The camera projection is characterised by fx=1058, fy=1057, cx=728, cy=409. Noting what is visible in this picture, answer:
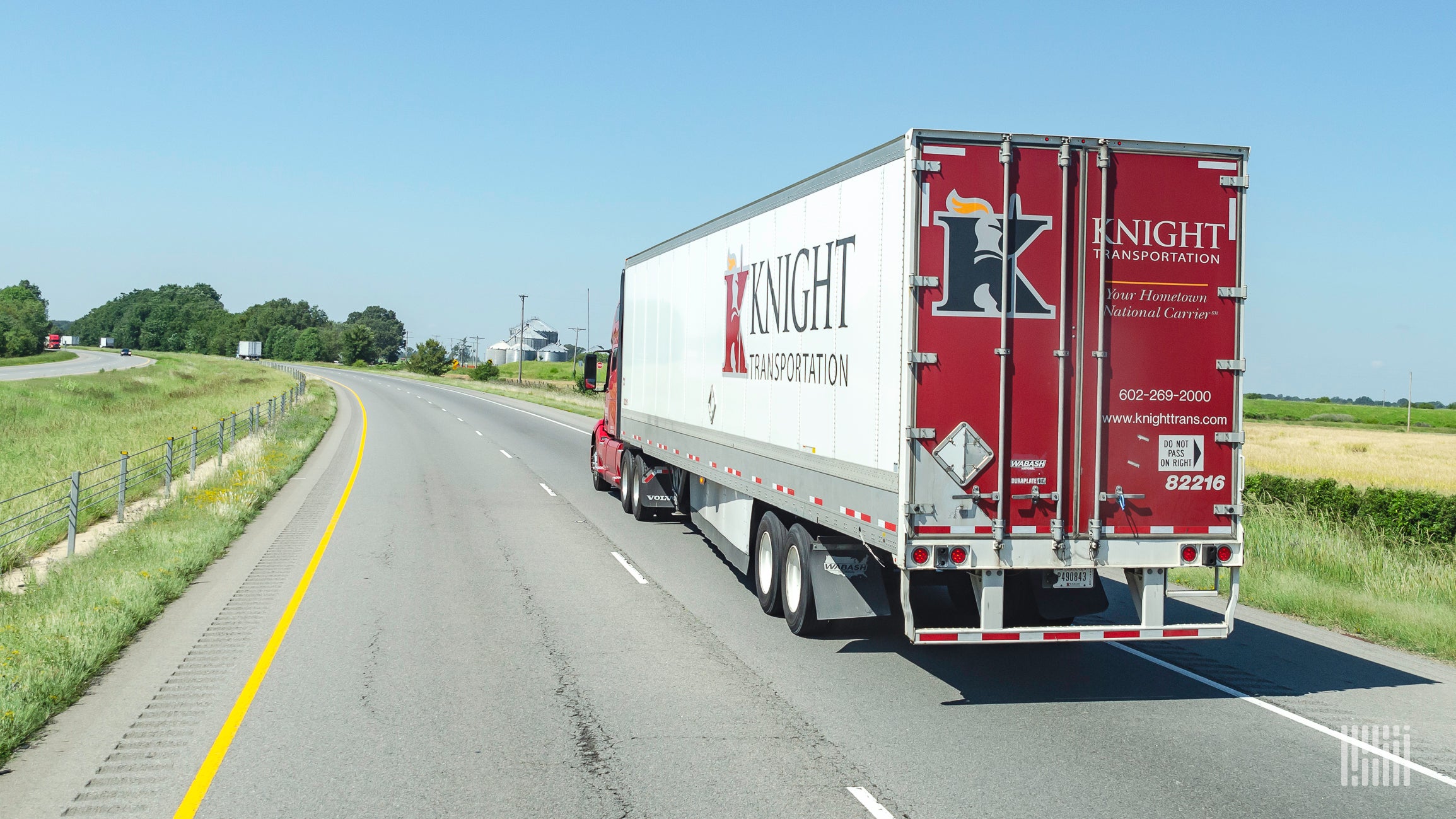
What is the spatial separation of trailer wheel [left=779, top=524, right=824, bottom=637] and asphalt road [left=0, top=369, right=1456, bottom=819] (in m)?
0.17

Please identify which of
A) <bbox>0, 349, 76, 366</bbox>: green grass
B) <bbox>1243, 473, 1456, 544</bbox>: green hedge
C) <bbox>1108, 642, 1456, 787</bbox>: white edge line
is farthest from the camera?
<bbox>0, 349, 76, 366</bbox>: green grass

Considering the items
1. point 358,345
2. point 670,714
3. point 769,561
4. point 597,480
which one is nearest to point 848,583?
point 769,561

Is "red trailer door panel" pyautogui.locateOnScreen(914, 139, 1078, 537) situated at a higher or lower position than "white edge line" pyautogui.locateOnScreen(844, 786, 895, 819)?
higher

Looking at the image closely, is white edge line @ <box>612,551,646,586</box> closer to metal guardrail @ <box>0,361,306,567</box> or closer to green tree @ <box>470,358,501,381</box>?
metal guardrail @ <box>0,361,306,567</box>

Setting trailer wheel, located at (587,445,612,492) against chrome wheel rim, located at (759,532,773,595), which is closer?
chrome wheel rim, located at (759,532,773,595)

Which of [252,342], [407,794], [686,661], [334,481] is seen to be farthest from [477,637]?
[252,342]

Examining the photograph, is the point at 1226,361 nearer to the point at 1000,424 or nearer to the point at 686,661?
the point at 1000,424

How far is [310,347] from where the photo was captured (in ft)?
599

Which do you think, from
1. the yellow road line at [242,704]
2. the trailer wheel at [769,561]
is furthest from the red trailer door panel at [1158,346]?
the yellow road line at [242,704]

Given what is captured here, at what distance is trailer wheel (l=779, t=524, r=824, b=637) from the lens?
905 centimetres

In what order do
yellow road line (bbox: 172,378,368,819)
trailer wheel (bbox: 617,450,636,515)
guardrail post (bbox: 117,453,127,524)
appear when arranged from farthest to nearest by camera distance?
trailer wheel (bbox: 617,450,636,515), guardrail post (bbox: 117,453,127,524), yellow road line (bbox: 172,378,368,819)

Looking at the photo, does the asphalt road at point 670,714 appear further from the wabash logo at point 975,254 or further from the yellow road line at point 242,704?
the wabash logo at point 975,254

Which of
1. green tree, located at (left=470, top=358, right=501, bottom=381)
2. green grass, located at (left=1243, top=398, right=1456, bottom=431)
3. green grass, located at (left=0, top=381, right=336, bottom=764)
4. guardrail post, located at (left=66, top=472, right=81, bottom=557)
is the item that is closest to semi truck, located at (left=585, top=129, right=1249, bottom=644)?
green grass, located at (left=0, top=381, right=336, bottom=764)

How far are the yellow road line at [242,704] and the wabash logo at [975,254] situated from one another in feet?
17.2
